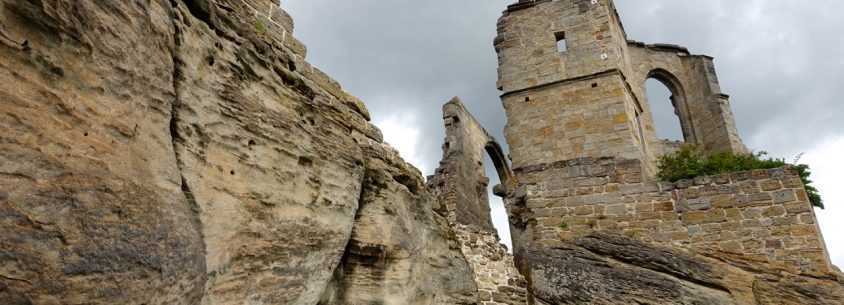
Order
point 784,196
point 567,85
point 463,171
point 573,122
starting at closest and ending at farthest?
1. point 784,196
2. point 573,122
3. point 567,85
4. point 463,171

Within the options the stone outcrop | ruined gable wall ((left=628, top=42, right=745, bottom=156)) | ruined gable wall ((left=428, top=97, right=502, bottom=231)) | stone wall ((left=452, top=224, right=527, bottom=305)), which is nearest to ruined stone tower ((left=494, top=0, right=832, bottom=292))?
stone wall ((left=452, top=224, right=527, bottom=305))

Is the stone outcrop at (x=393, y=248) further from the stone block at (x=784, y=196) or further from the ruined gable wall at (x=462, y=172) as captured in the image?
the ruined gable wall at (x=462, y=172)

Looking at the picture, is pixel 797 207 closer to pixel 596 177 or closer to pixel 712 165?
pixel 712 165

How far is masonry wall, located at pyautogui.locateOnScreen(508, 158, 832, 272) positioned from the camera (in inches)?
277

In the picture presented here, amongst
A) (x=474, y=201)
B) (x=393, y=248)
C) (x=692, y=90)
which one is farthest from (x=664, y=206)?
(x=692, y=90)

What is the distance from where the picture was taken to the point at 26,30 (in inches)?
84.9

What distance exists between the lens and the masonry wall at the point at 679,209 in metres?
7.03

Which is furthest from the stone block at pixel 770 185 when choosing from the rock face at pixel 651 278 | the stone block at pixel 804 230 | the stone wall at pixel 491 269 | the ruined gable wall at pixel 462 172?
the ruined gable wall at pixel 462 172

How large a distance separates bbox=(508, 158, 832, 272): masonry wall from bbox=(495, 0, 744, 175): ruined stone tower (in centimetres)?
106

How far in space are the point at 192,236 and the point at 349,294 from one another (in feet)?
6.78

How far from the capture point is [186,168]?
2.94 metres

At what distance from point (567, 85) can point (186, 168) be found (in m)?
8.52

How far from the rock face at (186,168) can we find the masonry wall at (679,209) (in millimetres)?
3756

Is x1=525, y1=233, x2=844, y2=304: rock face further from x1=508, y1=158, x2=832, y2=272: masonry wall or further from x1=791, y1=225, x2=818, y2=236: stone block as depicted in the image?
x1=791, y1=225, x2=818, y2=236: stone block
